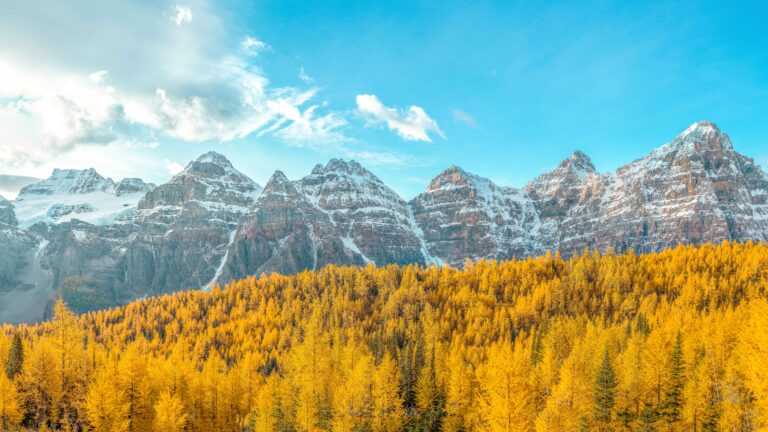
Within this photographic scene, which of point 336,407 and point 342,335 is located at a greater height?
point 342,335

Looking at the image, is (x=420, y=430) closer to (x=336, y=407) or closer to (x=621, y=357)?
(x=336, y=407)

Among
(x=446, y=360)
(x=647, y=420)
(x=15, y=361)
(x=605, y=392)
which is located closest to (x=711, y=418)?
(x=647, y=420)

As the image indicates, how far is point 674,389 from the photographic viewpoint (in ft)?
Answer: 181

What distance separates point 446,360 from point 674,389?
1694 inches

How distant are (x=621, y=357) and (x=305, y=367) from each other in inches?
1796

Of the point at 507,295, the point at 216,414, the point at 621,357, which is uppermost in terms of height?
the point at 507,295

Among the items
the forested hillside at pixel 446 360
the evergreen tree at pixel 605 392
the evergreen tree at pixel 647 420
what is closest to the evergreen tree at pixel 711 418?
the forested hillside at pixel 446 360

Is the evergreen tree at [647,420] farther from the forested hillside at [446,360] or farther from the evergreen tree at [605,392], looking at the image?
the evergreen tree at [605,392]

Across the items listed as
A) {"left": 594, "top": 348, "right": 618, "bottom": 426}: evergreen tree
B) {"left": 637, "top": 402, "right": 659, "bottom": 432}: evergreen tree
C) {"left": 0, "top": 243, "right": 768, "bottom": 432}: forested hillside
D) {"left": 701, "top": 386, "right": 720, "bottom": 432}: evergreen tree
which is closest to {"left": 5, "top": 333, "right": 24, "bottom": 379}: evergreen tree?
{"left": 0, "top": 243, "right": 768, "bottom": 432}: forested hillside

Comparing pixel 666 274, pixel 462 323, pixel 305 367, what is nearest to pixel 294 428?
pixel 305 367

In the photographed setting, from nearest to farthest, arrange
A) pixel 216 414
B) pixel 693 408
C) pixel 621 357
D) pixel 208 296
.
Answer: pixel 693 408 → pixel 621 357 → pixel 216 414 → pixel 208 296

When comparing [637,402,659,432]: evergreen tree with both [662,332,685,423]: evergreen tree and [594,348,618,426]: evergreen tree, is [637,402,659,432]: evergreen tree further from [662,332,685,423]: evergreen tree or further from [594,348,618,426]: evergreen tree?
[594,348,618,426]: evergreen tree

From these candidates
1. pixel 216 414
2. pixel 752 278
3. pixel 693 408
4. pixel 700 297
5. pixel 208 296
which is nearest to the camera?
pixel 693 408

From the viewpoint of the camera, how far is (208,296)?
189875mm
